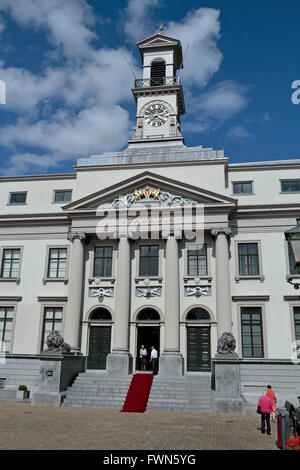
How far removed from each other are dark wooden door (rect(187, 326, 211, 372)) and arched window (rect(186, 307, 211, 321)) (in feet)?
1.88

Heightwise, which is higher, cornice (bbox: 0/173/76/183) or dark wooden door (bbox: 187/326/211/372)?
cornice (bbox: 0/173/76/183)

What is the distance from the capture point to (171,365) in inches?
1013

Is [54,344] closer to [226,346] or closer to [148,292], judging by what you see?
[148,292]

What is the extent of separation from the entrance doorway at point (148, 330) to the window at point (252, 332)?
546 centimetres

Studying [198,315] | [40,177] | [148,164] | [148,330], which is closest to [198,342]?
[198,315]

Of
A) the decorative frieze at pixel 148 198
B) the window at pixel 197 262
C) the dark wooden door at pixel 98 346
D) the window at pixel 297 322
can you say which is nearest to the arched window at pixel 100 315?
the dark wooden door at pixel 98 346

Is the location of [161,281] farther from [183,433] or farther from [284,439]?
[284,439]

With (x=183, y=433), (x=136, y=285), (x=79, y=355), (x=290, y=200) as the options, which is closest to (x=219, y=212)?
(x=290, y=200)

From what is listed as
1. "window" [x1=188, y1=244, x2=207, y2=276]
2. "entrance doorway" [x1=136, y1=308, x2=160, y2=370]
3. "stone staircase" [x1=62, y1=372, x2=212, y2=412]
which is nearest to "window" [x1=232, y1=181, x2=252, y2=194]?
"window" [x1=188, y1=244, x2=207, y2=276]

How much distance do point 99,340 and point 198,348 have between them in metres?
A: 6.42

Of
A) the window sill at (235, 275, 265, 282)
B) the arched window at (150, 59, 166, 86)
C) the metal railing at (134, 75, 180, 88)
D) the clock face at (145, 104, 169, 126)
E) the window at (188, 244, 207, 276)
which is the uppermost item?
the arched window at (150, 59, 166, 86)

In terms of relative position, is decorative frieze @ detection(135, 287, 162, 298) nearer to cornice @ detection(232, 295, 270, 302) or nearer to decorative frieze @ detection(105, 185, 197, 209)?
cornice @ detection(232, 295, 270, 302)

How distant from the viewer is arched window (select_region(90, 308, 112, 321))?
94.8 ft
